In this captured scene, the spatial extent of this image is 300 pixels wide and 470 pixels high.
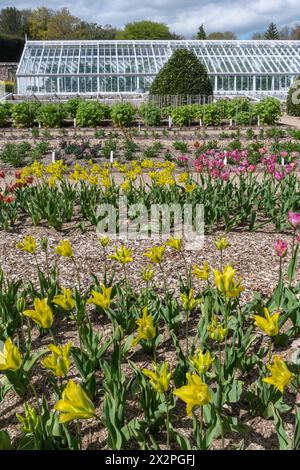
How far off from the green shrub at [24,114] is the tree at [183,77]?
518 centimetres

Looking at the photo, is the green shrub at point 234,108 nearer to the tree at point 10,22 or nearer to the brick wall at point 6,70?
the brick wall at point 6,70

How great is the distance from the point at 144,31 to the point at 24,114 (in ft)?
135

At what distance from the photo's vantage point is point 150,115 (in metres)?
15.6

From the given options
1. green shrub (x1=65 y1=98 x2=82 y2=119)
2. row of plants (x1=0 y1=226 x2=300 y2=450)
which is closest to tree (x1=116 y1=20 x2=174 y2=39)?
green shrub (x1=65 y1=98 x2=82 y2=119)

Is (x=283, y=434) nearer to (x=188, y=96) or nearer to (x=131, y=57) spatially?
(x=188, y=96)

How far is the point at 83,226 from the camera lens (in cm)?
524

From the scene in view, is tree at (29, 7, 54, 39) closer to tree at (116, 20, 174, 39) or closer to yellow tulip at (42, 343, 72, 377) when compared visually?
tree at (116, 20, 174, 39)

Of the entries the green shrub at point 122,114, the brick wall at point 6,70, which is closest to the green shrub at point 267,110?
the green shrub at point 122,114

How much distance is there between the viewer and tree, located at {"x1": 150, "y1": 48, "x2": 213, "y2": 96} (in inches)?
732

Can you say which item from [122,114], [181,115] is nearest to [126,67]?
[122,114]

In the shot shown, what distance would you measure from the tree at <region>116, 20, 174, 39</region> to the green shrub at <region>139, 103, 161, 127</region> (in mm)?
40764

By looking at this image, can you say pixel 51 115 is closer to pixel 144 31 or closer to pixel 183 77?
pixel 183 77
